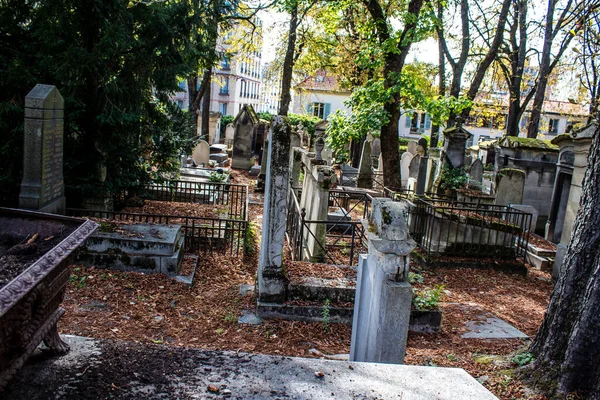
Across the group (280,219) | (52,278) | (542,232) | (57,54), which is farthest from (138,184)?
(542,232)

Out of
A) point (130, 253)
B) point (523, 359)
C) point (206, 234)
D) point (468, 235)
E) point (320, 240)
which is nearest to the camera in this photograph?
point (523, 359)

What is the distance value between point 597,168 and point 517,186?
9433 mm

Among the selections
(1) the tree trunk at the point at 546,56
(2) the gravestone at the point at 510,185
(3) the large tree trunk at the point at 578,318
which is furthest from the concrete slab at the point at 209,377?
(1) the tree trunk at the point at 546,56

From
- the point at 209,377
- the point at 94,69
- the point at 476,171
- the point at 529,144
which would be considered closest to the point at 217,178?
the point at 94,69

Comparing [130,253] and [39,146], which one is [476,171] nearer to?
[130,253]

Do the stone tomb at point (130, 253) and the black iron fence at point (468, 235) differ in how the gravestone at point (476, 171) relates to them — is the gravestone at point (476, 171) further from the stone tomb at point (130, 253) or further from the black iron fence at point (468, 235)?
the stone tomb at point (130, 253)

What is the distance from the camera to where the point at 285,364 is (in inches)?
132

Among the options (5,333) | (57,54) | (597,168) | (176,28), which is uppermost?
(176,28)

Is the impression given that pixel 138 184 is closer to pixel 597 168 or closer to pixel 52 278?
pixel 52 278

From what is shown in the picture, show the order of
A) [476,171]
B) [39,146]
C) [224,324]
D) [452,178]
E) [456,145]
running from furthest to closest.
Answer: [476,171], [456,145], [452,178], [39,146], [224,324]

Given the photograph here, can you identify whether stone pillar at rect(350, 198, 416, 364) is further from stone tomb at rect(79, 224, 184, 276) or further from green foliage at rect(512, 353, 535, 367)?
stone tomb at rect(79, 224, 184, 276)

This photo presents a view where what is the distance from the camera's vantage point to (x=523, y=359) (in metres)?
4.57

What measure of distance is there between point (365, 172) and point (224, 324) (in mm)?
13868

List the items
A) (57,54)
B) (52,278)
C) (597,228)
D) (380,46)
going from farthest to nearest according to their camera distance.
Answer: (380,46), (57,54), (597,228), (52,278)
